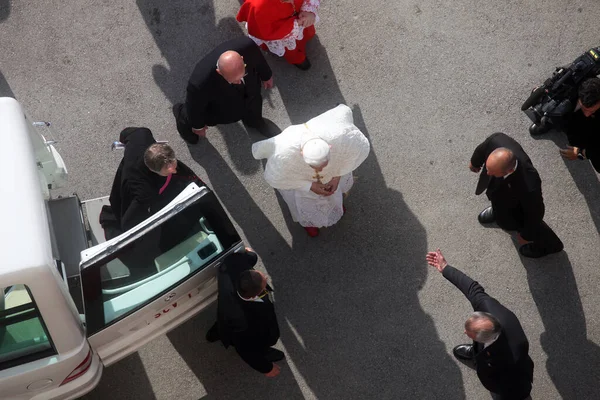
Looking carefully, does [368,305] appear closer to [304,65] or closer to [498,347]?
[498,347]

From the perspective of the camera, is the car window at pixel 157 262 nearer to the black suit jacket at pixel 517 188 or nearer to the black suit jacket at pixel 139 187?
the black suit jacket at pixel 139 187

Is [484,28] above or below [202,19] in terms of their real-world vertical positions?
below

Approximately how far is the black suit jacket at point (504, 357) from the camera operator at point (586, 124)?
1759 millimetres

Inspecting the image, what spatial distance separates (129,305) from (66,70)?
10.4ft

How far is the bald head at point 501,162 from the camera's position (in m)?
4.77

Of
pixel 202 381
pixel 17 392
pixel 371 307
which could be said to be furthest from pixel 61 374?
pixel 371 307

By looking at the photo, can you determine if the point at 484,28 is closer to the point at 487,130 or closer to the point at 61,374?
the point at 487,130

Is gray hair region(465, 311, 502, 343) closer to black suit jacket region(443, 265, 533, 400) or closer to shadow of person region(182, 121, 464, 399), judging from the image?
black suit jacket region(443, 265, 533, 400)

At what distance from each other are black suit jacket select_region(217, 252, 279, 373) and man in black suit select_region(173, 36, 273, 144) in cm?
155

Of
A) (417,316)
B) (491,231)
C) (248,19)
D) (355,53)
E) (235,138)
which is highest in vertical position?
(248,19)

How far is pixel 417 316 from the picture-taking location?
5543 millimetres

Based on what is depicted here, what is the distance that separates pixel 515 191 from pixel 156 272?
2905mm

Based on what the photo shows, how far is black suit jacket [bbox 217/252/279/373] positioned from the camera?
4477 millimetres

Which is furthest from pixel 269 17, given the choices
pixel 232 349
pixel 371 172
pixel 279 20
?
pixel 232 349
